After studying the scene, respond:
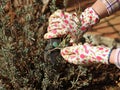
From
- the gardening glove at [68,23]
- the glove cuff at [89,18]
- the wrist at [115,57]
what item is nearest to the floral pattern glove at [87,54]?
the wrist at [115,57]

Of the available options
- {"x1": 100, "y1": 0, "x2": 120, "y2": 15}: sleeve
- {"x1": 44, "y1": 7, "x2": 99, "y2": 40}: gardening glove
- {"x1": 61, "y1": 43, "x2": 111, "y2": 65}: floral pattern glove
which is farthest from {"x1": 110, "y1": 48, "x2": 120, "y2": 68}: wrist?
{"x1": 100, "y1": 0, "x2": 120, "y2": 15}: sleeve

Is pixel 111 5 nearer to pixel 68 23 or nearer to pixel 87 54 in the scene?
pixel 68 23

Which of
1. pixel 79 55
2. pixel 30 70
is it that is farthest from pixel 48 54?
pixel 79 55

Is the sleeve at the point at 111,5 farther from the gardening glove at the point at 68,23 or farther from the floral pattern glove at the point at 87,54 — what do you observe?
the floral pattern glove at the point at 87,54

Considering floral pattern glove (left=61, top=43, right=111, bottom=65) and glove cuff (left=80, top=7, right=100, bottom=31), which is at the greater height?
glove cuff (left=80, top=7, right=100, bottom=31)

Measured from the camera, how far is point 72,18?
2246mm

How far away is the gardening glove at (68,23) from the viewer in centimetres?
213

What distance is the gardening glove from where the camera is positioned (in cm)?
213

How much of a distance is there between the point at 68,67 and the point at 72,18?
353 millimetres

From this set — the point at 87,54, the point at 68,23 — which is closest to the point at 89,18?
the point at 68,23

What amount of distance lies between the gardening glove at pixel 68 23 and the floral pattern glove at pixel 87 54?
0.16 meters

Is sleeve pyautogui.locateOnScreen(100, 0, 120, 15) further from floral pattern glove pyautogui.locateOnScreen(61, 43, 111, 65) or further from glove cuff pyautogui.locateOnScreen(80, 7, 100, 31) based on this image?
floral pattern glove pyautogui.locateOnScreen(61, 43, 111, 65)

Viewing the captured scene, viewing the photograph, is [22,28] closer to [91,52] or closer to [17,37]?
[17,37]

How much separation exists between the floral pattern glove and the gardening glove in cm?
16
